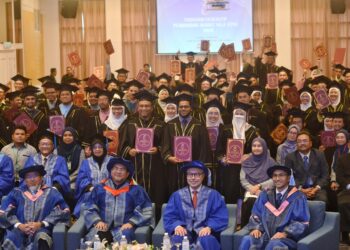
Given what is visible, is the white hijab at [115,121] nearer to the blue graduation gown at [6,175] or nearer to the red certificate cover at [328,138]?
the blue graduation gown at [6,175]

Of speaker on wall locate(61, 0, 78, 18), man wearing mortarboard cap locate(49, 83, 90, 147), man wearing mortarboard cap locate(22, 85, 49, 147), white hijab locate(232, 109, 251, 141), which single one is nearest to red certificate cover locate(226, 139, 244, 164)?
white hijab locate(232, 109, 251, 141)

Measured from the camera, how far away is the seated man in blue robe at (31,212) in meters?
7.84

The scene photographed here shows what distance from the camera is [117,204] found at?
799 cm

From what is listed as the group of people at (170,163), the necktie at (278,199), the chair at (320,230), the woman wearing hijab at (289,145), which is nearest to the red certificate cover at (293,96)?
the group of people at (170,163)

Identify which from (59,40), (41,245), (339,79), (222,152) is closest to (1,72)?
(59,40)

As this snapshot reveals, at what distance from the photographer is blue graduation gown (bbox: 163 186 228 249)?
773 centimetres

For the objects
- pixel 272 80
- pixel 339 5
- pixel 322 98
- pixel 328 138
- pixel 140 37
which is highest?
pixel 339 5

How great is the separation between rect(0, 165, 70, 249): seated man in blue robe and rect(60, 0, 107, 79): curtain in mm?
13345

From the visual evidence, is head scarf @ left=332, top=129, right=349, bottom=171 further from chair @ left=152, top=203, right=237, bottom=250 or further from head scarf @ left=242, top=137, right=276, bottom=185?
chair @ left=152, top=203, right=237, bottom=250

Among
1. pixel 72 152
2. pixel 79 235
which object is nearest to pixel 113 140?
pixel 72 152

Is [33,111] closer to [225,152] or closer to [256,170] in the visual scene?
[225,152]

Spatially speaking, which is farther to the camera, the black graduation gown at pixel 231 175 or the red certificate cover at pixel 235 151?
the black graduation gown at pixel 231 175

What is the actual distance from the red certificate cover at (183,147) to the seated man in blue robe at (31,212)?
5.70 ft

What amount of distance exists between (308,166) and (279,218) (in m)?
1.72
